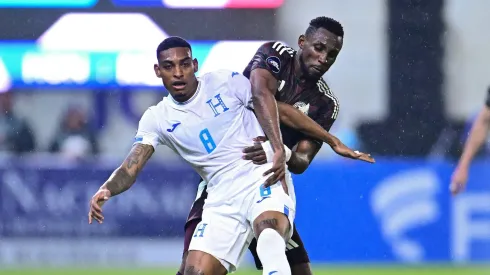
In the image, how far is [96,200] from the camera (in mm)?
6625

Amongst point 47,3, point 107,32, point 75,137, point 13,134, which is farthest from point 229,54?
point 13,134

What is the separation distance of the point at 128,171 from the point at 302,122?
3.32ft

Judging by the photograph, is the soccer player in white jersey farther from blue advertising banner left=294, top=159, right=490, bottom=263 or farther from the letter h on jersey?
blue advertising banner left=294, top=159, right=490, bottom=263

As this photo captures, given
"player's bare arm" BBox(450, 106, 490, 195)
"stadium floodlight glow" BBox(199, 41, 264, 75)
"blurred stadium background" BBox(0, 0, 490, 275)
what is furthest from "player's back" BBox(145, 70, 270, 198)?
"stadium floodlight glow" BBox(199, 41, 264, 75)

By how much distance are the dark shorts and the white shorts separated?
221 mm

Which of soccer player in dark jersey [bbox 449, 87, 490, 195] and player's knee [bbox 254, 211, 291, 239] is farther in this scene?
soccer player in dark jersey [bbox 449, 87, 490, 195]

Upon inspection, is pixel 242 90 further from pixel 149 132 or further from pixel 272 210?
pixel 272 210

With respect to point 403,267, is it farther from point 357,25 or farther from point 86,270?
point 357,25

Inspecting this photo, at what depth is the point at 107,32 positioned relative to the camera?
52.9 feet

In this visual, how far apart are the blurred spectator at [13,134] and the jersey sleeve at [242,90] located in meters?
6.95

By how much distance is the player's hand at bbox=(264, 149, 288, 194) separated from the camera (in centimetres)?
698

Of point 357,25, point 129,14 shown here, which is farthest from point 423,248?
point 129,14

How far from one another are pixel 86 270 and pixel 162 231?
921mm

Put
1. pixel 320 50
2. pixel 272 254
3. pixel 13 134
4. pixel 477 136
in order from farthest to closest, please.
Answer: pixel 13 134, pixel 477 136, pixel 320 50, pixel 272 254
